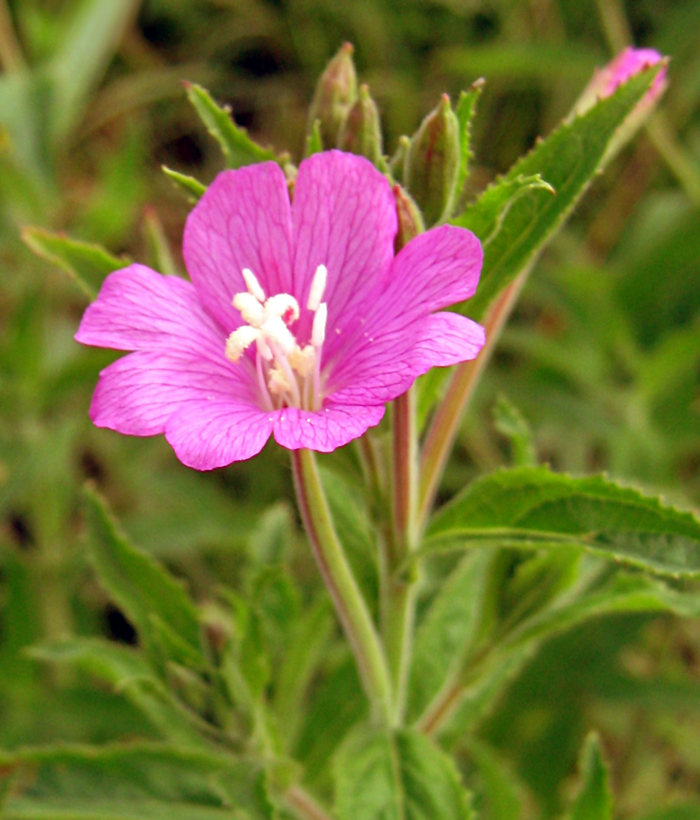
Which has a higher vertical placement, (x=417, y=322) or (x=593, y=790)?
(x=417, y=322)

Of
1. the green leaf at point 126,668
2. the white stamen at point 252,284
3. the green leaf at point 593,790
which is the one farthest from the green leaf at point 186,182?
the green leaf at point 593,790

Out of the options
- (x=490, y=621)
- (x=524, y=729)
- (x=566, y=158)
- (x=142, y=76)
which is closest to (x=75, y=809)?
(x=490, y=621)

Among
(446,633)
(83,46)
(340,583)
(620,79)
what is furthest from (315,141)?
(83,46)

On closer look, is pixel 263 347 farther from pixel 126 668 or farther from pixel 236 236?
pixel 126 668

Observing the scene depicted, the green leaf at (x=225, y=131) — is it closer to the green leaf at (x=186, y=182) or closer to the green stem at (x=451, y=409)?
the green leaf at (x=186, y=182)

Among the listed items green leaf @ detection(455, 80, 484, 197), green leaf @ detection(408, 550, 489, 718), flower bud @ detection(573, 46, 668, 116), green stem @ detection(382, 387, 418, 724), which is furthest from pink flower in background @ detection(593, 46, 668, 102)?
green leaf @ detection(408, 550, 489, 718)

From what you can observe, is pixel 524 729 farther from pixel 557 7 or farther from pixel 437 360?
pixel 557 7

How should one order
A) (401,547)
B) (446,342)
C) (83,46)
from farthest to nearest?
(83,46) < (401,547) < (446,342)
